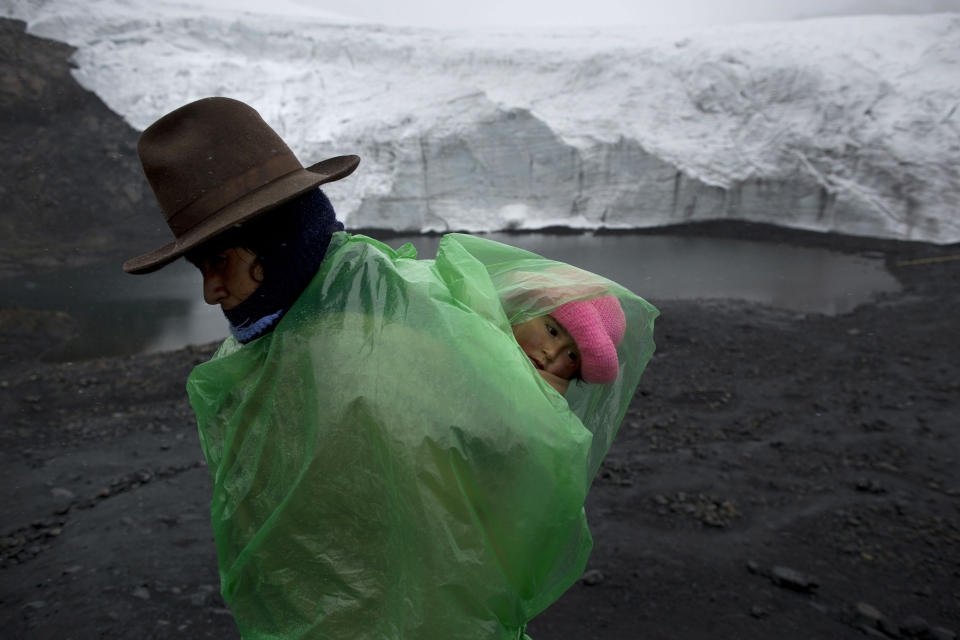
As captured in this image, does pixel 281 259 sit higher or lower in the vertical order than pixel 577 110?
higher

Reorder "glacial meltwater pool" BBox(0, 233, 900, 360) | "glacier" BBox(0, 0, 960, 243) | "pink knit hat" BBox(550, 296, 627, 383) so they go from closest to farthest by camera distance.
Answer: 1. "pink knit hat" BBox(550, 296, 627, 383)
2. "glacial meltwater pool" BBox(0, 233, 900, 360)
3. "glacier" BBox(0, 0, 960, 243)

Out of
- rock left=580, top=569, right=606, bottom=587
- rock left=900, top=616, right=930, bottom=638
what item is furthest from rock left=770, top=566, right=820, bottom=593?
rock left=580, top=569, right=606, bottom=587

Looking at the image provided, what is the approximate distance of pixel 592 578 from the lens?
2326 millimetres

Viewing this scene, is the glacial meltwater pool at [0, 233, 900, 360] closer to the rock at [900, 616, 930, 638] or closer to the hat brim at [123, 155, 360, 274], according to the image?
the rock at [900, 616, 930, 638]

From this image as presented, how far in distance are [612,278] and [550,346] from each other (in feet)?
21.6

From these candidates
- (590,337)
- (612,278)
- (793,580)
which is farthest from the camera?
(612,278)

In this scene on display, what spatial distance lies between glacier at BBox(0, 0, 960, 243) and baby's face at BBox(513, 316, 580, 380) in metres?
8.52

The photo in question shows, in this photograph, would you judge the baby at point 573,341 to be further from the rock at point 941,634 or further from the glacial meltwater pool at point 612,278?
the glacial meltwater pool at point 612,278

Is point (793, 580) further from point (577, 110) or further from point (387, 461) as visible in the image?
point (577, 110)

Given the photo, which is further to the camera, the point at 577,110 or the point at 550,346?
the point at 577,110

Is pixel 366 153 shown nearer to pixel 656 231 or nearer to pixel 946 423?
pixel 656 231

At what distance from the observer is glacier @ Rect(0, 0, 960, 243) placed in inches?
353

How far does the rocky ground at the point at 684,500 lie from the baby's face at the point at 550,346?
138cm

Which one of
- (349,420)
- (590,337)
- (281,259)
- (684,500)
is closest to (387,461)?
(349,420)
